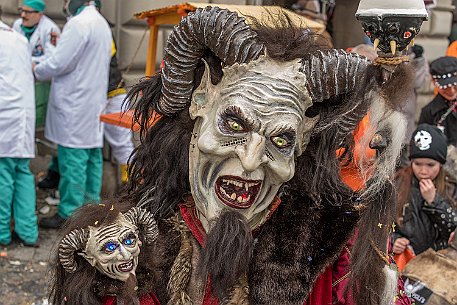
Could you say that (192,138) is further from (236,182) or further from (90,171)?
(90,171)

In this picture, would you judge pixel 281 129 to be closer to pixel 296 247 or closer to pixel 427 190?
pixel 296 247

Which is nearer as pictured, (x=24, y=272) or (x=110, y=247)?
(x=110, y=247)

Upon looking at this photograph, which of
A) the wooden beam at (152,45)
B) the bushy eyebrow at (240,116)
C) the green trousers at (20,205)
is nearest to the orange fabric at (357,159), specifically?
the bushy eyebrow at (240,116)

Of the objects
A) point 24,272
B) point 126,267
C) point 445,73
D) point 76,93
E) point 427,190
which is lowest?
point 24,272

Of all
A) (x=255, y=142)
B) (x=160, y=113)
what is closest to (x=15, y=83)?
(x=160, y=113)

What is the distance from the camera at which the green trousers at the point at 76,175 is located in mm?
5820

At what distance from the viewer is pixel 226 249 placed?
7.15 ft

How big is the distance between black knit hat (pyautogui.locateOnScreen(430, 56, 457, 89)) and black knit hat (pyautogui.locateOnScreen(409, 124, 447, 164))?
1.55 m

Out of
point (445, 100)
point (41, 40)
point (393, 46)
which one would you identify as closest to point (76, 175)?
point (41, 40)

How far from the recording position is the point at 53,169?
6.69 meters

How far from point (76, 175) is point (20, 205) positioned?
0.58 m

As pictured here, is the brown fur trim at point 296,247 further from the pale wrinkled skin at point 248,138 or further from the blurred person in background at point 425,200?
the blurred person in background at point 425,200

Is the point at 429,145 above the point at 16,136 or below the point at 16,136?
above

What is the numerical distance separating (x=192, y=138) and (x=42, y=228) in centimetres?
397
